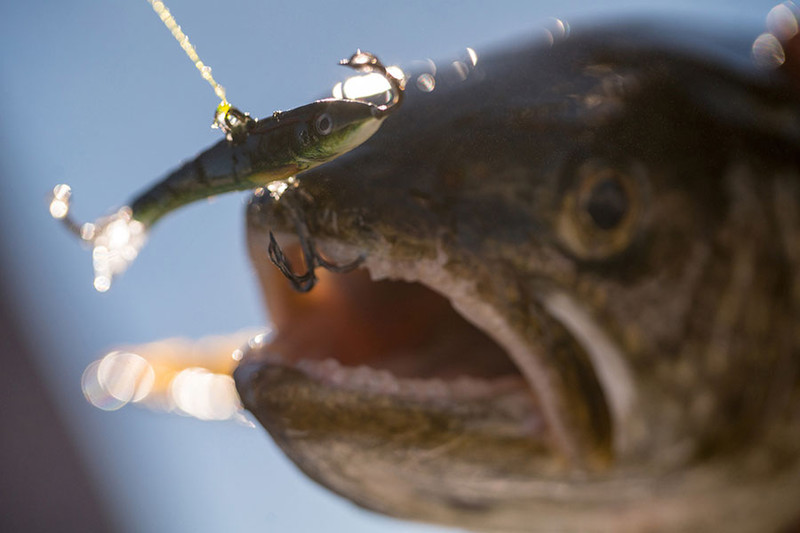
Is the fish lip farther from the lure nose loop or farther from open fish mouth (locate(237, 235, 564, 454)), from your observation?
the lure nose loop

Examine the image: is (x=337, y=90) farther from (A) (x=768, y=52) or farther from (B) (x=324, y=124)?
(A) (x=768, y=52)

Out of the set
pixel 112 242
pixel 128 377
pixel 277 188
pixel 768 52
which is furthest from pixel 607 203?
pixel 128 377

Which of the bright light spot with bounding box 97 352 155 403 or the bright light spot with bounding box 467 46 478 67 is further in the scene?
the bright light spot with bounding box 97 352 155 403

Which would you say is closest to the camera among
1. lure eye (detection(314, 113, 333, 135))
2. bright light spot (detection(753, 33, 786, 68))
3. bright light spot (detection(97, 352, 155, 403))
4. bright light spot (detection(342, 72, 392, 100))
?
lure eye (detection(314, 113, 333, 135))

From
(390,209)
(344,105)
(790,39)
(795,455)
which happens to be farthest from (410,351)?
(790,39)

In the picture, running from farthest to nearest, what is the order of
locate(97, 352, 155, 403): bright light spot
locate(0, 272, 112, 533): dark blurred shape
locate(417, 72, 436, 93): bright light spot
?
locate(0, 272, 112, 533): dark blurred shape → locate(97, 352, 155, 403): bright light spot → locate(417, 72, 436, 93): bright light spot

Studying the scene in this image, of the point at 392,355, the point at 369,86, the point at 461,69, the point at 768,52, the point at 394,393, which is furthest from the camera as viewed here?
the point at 768,52

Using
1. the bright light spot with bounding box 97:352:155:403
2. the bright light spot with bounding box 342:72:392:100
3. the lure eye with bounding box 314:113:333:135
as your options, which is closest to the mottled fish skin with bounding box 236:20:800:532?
the bright light spot with bounding box 342:72:392:100
